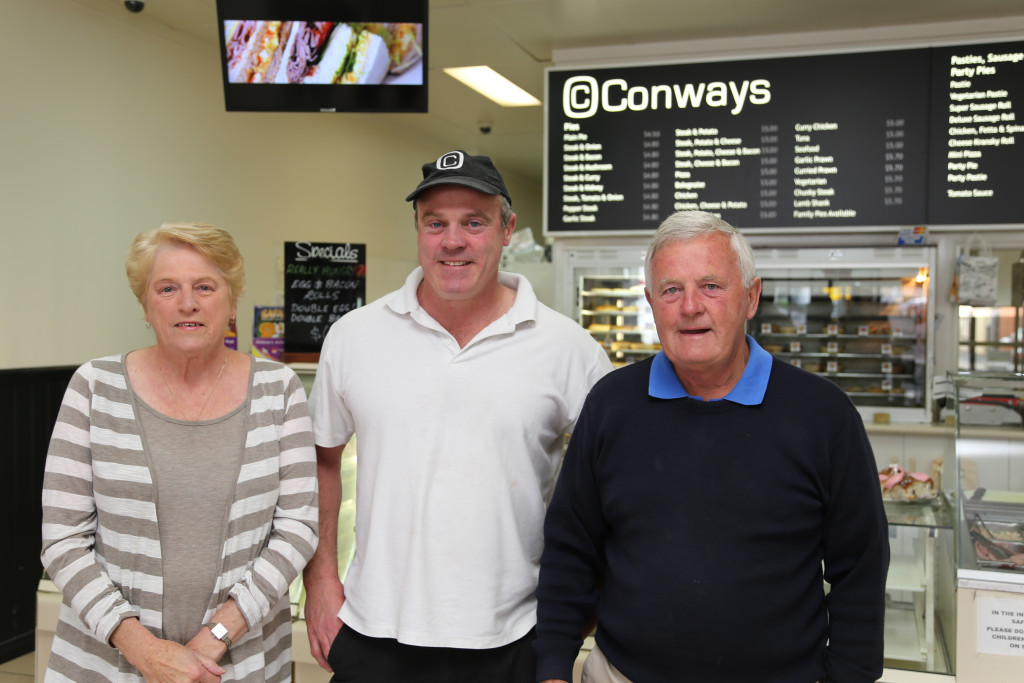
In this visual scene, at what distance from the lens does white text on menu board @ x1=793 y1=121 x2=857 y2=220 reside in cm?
448

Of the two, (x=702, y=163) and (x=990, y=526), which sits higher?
(x=702, y=163)

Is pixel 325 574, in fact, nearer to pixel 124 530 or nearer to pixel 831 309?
pixel 124 530

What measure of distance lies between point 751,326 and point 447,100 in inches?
112

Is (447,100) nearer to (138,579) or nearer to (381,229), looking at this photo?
(381,229)

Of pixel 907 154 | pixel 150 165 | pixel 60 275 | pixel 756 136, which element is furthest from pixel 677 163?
pixel 60 275

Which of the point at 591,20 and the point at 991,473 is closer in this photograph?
the point at 991,473

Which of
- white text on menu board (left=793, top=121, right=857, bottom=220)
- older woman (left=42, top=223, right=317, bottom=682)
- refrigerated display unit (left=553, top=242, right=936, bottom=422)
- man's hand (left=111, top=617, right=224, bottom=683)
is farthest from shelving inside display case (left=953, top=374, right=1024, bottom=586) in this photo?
white text on menu board (left=793, top=121, right=857, bottom=220)

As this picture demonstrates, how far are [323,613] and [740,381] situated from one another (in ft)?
3.31

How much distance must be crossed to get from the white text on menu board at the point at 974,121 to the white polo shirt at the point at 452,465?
3.45 m

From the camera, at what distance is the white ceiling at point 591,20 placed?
4.18m

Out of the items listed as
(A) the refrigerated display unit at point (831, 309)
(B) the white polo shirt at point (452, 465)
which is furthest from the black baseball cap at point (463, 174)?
(A) the refrigerated display unit at point (831, 309)

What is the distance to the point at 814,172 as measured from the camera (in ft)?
14.8

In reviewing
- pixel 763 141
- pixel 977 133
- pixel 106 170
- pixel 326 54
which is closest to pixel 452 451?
pixel 326 54

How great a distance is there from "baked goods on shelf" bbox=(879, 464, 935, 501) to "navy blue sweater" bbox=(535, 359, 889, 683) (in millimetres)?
1086
